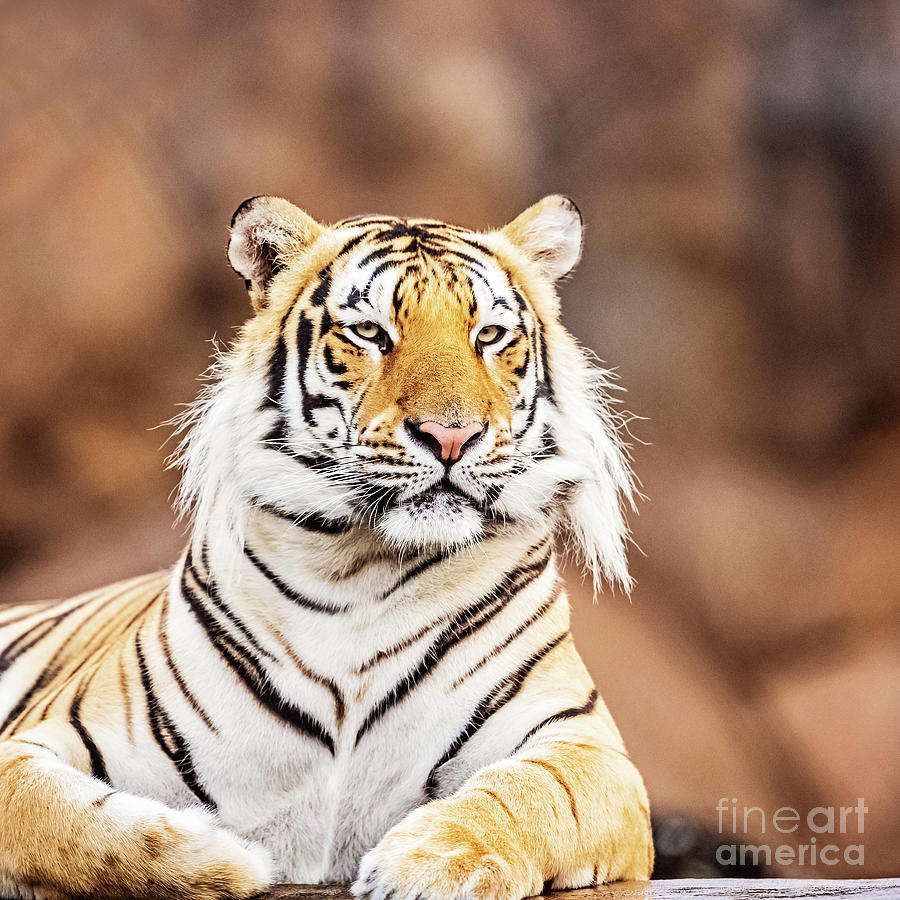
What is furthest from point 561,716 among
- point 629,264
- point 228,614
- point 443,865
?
point 629,264

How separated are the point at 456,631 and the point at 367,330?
1.55 ft

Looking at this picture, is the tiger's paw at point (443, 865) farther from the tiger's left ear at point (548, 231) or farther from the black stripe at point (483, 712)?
the tiger's left ear at point (548, 231)

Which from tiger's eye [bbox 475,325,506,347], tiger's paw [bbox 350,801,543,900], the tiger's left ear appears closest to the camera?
tiger's paw [bbox 350,801,543,900]

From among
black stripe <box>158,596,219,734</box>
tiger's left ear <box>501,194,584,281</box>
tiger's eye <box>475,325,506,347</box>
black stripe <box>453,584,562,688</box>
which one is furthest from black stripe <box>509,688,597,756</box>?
tiger's left ear <box>501,194,584,281</box>

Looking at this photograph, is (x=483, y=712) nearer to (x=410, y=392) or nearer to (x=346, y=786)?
(x=346, y=786)

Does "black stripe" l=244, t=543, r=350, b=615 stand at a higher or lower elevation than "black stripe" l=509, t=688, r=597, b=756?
higher

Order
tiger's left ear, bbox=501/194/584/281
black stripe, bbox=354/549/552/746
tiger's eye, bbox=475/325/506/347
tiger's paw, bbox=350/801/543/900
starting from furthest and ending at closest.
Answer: tiger's left ear, bbox=501/194/584/281, tiger's eye, bbox=475/325/506/347, black stripe, bbox=354/549/552/746, tiger's paw, bbox=350/801/543/900

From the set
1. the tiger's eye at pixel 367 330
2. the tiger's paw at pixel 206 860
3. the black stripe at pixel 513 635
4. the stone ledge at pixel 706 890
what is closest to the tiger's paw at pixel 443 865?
the stone ledge at pixel 706 890

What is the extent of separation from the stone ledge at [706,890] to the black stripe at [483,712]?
0.19 metres

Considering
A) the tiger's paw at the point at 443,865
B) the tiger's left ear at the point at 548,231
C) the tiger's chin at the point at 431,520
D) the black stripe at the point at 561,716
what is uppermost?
the tiger's left ear at the point at 548,231

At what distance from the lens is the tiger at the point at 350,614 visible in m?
1.41

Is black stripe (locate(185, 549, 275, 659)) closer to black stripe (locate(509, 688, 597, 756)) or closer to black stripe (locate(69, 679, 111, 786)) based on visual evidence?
black stripe (locate(69, 679, 111, 786))

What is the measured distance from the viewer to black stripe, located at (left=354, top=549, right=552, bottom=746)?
1.60 meters

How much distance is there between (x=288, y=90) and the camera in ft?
10.6
